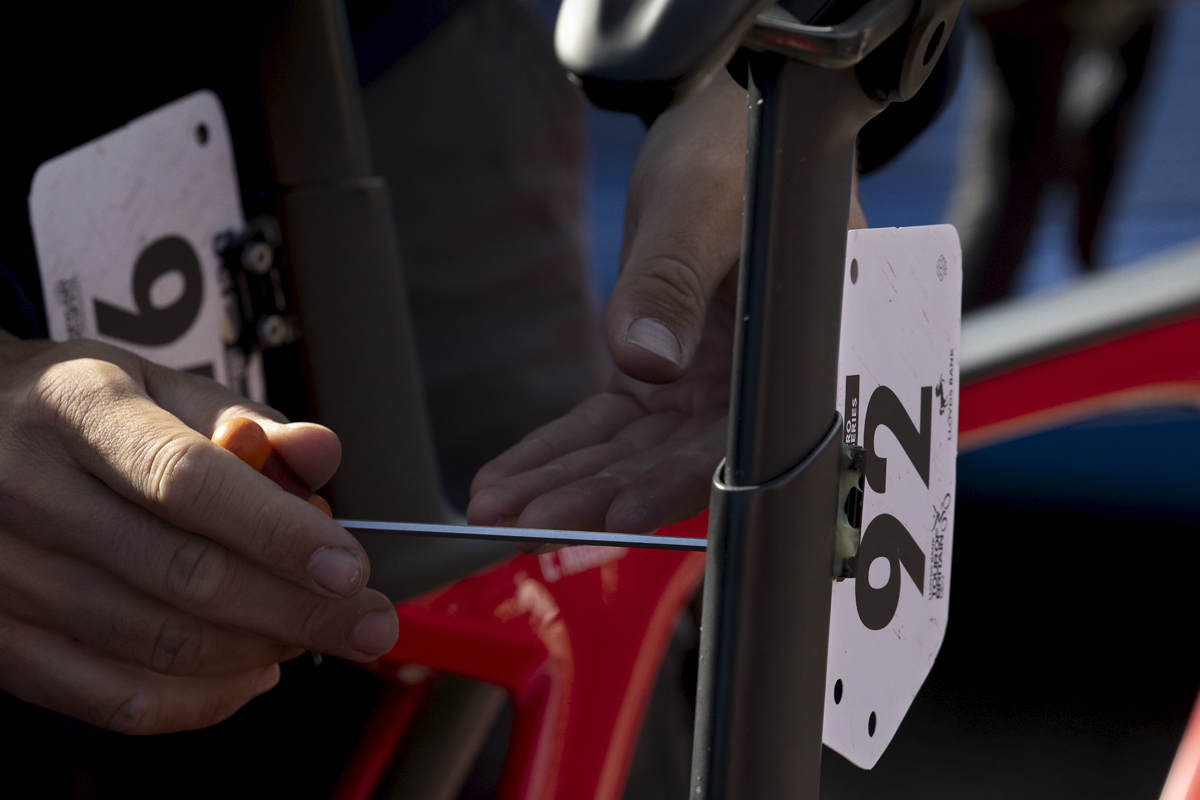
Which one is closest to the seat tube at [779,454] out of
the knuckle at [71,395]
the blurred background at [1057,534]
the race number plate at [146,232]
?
the knuckle at [71,395]

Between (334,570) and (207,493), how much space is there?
5 centimetres

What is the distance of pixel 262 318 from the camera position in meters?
0.52

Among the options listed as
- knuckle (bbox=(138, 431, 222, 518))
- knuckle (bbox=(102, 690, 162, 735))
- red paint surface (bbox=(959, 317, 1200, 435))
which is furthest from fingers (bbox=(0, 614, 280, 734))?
red paint surface (bbox=(959, 317, 1200, 435))

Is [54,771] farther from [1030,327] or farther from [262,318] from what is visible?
[1030,327]

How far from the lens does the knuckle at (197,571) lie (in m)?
0.36

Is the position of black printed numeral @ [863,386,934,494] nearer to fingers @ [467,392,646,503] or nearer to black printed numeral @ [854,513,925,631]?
black printed numeral @ [854,513,925,631]

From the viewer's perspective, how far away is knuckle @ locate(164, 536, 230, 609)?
0.36 meters

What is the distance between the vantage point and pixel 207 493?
1.12 feet

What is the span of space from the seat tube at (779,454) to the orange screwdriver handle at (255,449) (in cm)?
18

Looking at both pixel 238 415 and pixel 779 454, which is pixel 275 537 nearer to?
pixel 238 415

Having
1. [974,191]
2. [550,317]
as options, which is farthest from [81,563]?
[974,191]

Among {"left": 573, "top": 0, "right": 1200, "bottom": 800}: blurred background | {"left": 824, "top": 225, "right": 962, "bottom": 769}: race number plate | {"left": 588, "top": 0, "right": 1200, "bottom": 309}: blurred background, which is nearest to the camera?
{"left": 824, "top": 225, "right": 962, "bottom": 769}: race number plate

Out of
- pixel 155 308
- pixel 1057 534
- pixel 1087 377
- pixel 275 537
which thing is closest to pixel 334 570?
pixel 275 537

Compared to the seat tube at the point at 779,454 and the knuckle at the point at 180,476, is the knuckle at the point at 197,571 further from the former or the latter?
the seat tube at the point at 779,454
